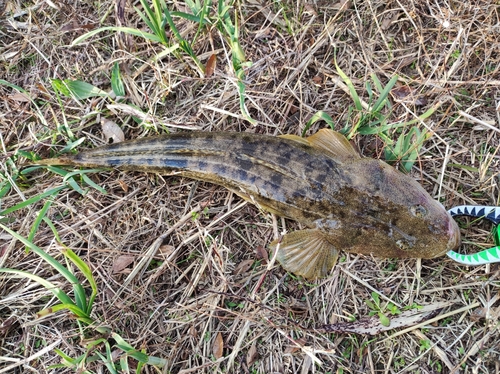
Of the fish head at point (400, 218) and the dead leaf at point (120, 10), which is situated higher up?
the dead leaf at point (120, 10)

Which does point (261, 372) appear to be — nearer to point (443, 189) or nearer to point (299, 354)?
point (299, 354)

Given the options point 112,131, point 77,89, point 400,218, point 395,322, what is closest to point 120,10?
point 77,89

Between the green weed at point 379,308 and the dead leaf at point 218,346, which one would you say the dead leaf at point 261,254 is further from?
the green weed at point 379,308

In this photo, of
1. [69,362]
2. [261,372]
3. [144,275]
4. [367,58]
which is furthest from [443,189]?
[69,362]

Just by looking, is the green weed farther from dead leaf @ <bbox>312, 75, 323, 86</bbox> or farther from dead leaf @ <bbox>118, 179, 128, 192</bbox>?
dead leaf @ <bbox>118, 179, 128, 192</bbox>

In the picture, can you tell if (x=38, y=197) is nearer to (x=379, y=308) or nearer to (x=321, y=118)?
(x=321, y=118)

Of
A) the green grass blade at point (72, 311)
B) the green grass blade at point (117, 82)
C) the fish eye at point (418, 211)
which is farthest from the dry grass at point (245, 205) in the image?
the fish eye at point (418, 211)
